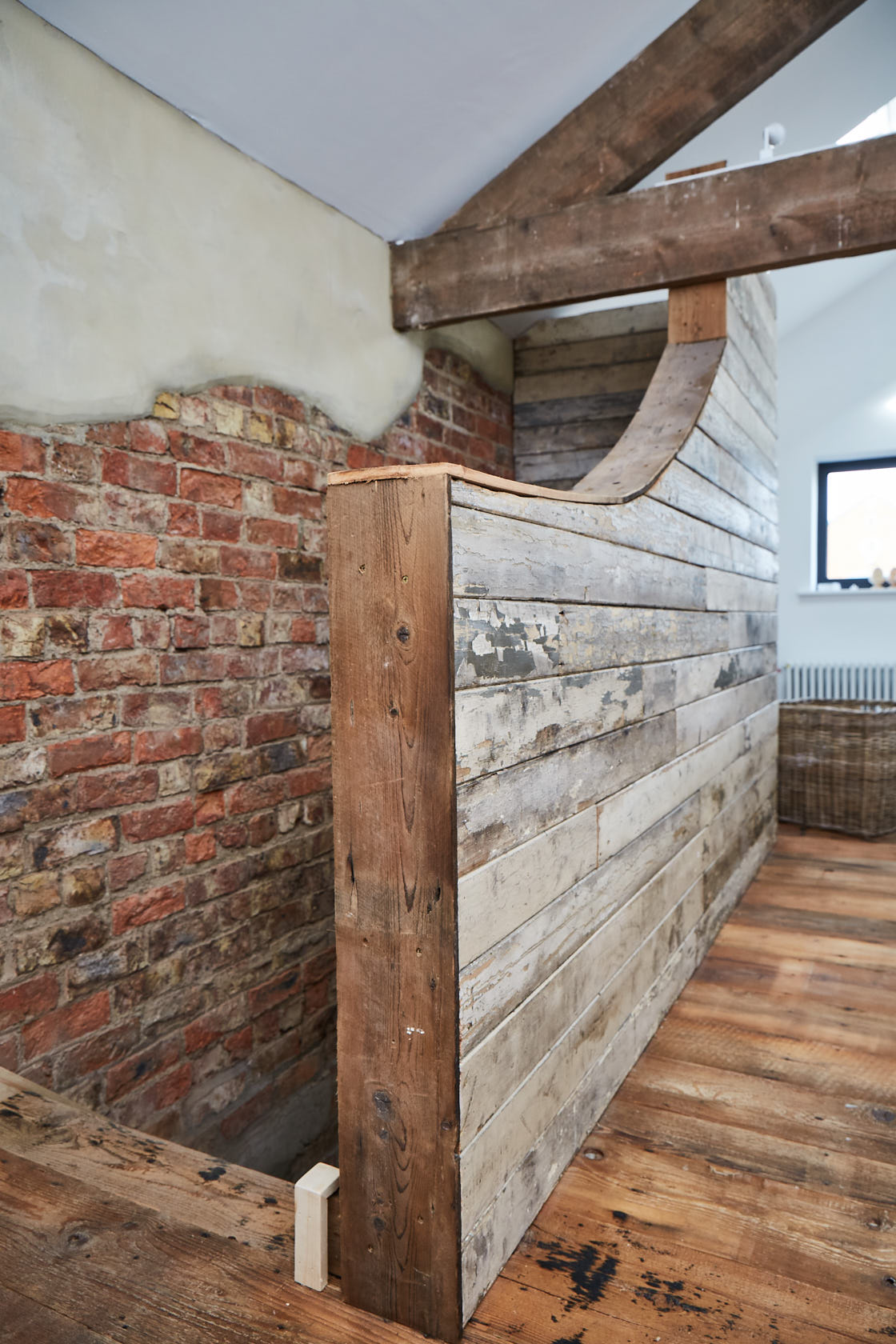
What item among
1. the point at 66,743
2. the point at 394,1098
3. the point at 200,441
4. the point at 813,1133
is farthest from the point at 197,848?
the point at 813,1133

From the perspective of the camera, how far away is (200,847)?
2070 millimetres

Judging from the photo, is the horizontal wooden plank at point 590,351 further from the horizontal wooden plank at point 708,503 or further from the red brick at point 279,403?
the red brick at point 279,403

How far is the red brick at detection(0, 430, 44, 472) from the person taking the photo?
1.61m

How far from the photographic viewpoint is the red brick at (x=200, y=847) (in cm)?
Result: 204

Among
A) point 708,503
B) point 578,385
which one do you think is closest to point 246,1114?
point 708,503

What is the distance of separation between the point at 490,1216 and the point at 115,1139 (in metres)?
0.63

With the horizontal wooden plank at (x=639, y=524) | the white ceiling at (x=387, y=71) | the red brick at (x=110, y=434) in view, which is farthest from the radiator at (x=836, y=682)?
the red brick at (x=110, y=434)

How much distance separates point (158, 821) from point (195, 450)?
85 centimetres

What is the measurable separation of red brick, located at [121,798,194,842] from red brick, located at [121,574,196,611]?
1.46 feet

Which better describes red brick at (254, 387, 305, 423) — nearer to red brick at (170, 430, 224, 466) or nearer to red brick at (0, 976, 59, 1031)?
red brick at (170, 430, 224, 466)

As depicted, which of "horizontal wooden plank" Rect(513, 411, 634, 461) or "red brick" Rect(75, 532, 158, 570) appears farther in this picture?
"horizontal wooden plank" Rect(513, 411, 634, 461)

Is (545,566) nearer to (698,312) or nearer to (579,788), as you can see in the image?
(579,788)

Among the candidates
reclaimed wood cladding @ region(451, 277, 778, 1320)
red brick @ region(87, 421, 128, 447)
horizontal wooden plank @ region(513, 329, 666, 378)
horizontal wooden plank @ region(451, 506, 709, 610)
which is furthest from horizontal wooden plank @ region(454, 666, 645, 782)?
horizontal wooden plank @ region(513, 329, 666, 378)

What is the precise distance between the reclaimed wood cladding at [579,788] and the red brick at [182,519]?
989 mm
